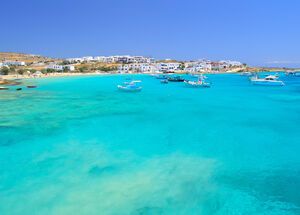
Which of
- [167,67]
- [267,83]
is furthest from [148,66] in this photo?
[267,83]

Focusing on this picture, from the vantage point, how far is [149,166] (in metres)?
13.2

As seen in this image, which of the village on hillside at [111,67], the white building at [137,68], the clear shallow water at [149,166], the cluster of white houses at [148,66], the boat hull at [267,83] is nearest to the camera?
the clear shallow water at [149,166]

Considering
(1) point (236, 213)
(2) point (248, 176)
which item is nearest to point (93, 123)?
(2) point (248, 176)

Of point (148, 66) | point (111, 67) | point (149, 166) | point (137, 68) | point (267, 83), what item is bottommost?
point (267, 83)

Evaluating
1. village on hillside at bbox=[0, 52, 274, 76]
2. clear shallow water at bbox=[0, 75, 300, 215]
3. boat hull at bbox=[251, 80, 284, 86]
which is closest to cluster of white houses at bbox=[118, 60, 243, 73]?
village on hillside at bbox=[0, 52, 274, 76]

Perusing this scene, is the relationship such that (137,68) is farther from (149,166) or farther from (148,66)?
(149,166)

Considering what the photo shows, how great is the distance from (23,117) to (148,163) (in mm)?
15656

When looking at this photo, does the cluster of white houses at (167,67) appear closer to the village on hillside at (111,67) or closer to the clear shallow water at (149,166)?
the village on hillside at (111,67)

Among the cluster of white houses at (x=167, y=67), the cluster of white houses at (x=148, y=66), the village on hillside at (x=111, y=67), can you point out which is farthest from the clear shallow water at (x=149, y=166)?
the cluster of white houses at (x=167, y=67)

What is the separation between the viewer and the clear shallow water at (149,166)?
32.2 feet

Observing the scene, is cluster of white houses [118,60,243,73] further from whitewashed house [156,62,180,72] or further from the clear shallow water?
the clear shallow water

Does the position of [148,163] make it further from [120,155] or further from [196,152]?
[196,152]

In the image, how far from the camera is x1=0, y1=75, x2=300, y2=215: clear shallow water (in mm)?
9812

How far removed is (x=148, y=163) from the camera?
1358 centimetres
